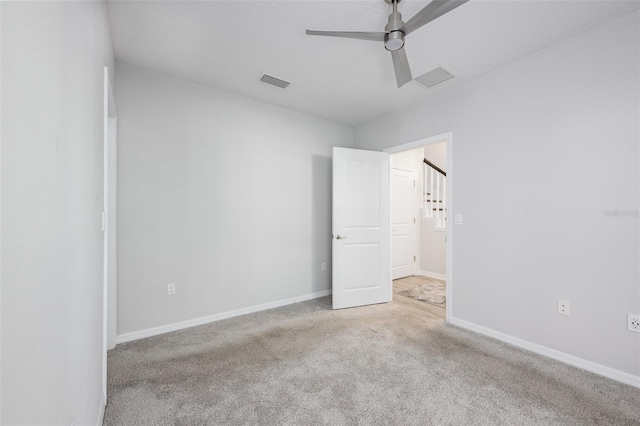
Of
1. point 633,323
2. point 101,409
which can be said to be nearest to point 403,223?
point 633,323

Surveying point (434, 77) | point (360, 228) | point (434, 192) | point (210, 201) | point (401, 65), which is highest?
point (434, 77)

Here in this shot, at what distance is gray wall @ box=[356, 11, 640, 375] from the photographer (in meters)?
2.04

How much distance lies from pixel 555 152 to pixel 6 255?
316cm

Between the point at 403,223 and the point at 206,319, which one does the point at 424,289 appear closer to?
the point at 403,223

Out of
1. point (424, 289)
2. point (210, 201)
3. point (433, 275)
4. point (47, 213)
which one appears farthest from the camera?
point (433, 275)

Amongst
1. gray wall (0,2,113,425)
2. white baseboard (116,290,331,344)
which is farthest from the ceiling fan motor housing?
white baseboard (116,290,331,344)

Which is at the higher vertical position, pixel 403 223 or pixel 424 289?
pixel 403 223

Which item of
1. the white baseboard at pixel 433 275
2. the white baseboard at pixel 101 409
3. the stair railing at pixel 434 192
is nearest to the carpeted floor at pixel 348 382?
the white baseboard at pixel 101 409

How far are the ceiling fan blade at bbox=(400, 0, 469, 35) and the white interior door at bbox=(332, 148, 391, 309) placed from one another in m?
1.92

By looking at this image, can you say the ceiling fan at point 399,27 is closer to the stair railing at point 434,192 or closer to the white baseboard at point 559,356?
the white baseboard at point 559,356

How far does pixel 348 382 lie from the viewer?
6.50 feet

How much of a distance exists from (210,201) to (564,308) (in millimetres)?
3351

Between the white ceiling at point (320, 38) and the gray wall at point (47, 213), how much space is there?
3.18 ft

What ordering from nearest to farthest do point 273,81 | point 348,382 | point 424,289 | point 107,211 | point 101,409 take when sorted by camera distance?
point 101,409, point 348,382, point 107,211, point 273,81, point 424,289
